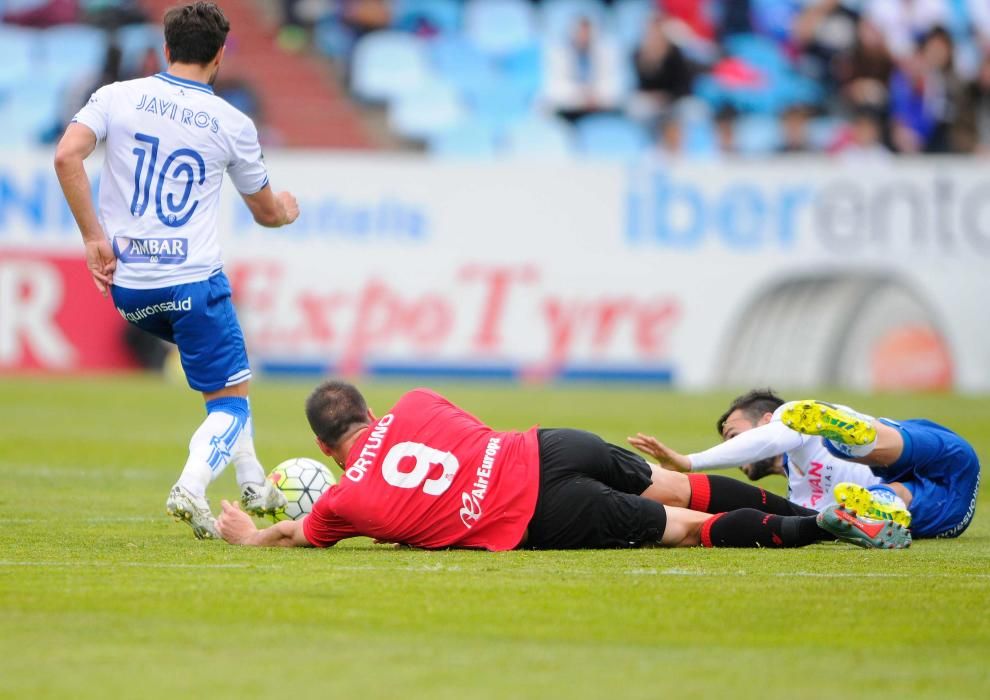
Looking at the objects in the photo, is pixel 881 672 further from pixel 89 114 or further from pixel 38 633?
pixel 89 114

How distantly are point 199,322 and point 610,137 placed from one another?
16133mm

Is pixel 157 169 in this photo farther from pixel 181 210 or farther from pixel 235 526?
pixel 235 526

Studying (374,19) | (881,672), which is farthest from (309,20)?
(881,672)

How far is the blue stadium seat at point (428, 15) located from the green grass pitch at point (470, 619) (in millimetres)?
16524

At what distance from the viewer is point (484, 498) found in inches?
256

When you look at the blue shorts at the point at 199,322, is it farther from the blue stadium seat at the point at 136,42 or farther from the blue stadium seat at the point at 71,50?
the blue stadium seat at the point at 71,50

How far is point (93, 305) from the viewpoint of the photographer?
18875mm

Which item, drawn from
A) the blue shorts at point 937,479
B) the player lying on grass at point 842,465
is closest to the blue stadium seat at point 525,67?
the player lying on grass at point 842,465

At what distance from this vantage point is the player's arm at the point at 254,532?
6754mm

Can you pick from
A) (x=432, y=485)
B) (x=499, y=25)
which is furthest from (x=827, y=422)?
(x=499, y=25)

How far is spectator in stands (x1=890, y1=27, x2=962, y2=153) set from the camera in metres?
22.8

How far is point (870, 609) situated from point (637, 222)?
14.9 metres

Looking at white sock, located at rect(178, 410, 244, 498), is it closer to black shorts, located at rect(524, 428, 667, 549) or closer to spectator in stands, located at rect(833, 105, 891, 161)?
black shorts, located at rect(524, 428, 667, 549)

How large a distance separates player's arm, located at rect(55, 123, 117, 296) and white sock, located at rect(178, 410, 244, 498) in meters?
0.77
